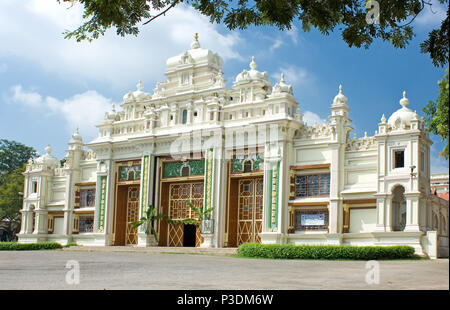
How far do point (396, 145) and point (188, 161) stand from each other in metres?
12.8

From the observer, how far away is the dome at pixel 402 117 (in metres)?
28.5

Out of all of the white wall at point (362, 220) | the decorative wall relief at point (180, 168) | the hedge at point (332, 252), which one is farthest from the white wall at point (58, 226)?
the white wall at point (362, 220)

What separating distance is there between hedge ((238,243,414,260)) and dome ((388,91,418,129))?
6201 mm

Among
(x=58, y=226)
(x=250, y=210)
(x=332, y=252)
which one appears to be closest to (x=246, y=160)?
(x=250, y=210)

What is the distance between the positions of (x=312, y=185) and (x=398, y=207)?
181 inches

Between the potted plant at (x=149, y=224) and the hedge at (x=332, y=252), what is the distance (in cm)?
1041

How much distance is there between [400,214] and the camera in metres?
29.1

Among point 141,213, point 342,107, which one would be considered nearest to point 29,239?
point 141,213

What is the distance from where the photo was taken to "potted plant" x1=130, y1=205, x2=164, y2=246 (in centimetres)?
3522

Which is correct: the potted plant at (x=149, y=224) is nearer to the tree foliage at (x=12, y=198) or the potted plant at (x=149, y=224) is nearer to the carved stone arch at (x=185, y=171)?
the carved stone arch at (x=185, y=171)

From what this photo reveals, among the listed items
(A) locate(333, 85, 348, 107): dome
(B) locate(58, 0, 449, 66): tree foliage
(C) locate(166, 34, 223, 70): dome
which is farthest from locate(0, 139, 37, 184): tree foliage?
(B) locate(58, 0, 449, 66): tree foliage

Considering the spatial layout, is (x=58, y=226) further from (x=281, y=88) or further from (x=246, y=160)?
(x=281, y=88)

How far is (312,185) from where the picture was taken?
1221 inches
